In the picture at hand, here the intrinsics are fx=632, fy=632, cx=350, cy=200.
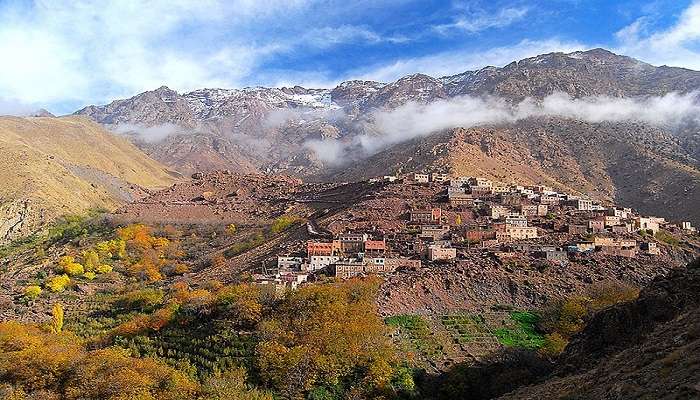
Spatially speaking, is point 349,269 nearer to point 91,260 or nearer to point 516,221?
point 516,221

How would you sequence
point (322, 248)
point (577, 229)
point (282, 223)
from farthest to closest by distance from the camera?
point (282, 223) → point (577, 229) → point (322, 248)

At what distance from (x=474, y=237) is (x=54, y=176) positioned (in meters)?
98.2

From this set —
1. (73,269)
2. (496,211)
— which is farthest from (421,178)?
(73,269)

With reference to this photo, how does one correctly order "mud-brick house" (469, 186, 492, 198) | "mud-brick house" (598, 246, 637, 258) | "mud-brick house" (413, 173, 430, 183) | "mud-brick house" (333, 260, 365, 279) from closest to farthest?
"mud-brick house" (333, 260, 365, 279)
"mud-brick house" (598, 246, 637, 258)
"mud-brick house" (469, 186, 492, 198)
"mud-brick house" (413, 173, 430, 183)

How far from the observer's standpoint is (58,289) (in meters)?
68.4

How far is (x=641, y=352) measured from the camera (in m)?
21.5

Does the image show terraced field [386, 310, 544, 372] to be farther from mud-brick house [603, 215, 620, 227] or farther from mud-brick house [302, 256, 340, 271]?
mud-brick house [603, 215, 620, 227]

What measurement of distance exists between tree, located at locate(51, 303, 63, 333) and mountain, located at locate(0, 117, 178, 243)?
53056mm

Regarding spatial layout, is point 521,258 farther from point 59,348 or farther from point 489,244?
point 59,348

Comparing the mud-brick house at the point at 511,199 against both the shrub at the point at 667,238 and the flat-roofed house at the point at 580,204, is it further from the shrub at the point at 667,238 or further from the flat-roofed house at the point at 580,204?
the shrub at the point at 667,238

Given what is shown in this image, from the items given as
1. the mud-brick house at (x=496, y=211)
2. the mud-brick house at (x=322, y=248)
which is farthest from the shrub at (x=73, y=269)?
the mud-brick house at (x=496, y=211)

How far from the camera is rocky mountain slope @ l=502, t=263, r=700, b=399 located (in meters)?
16.7

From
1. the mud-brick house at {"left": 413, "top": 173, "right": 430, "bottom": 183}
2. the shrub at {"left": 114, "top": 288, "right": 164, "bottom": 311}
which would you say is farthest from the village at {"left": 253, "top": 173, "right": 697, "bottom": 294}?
the shrub at {"left": 114, "top": 288, "right": 164, "bottom": 311}

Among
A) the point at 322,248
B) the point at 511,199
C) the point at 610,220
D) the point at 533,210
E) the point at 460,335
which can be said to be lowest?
the point at 460,335
